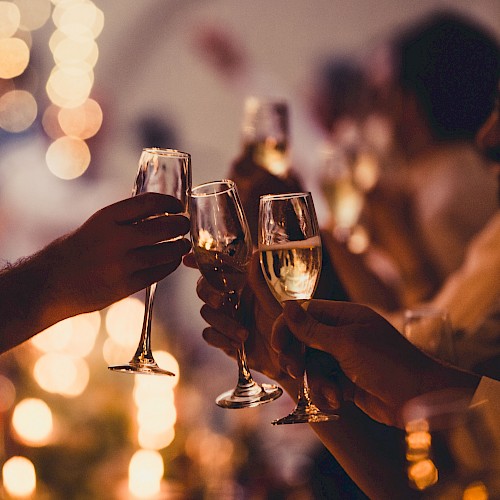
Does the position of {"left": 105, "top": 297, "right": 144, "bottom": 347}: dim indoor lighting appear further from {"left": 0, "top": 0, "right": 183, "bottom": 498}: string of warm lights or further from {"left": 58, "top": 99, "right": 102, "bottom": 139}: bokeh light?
{"left": 58, "top": 99, "right": 102, "bottom": 139}: bokeh light

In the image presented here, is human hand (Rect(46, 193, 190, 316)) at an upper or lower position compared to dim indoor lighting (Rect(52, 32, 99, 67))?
lower

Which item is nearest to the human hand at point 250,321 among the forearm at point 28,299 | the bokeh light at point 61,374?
the forearm at point 28,299

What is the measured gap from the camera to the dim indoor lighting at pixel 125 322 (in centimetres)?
326

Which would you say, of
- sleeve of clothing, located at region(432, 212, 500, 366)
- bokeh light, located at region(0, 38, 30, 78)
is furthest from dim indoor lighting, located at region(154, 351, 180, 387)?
bokeh light, located at region(0, 38, 30, 78)

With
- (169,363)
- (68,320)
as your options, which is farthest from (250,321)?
(68,320)

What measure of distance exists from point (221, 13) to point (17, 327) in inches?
Result: 151

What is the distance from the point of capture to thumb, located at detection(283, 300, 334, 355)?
1.05m

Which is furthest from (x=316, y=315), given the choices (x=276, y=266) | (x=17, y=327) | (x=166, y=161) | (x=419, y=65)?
(x=419, y=65)

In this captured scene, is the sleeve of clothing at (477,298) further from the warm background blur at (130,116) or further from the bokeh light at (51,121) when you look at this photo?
the bokeh light at (51,121)

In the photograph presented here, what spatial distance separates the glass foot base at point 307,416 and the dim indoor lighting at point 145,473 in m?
1.26

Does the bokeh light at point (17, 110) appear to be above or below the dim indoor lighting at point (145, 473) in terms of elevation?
above

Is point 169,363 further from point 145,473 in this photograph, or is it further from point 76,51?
point 76,51

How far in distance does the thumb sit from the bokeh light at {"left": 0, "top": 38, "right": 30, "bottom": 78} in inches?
137

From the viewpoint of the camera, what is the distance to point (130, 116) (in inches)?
183
